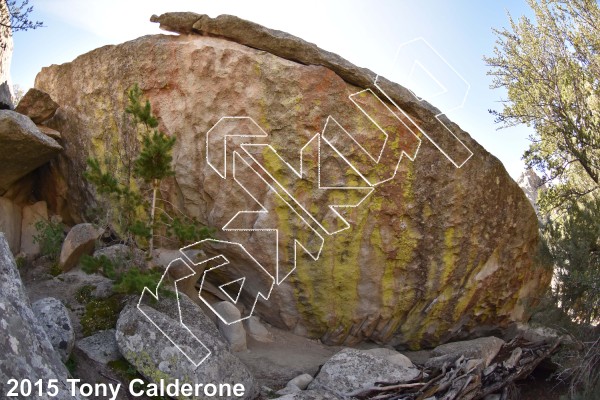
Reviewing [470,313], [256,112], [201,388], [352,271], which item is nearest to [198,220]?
[256,112]

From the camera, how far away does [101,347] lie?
7.13m

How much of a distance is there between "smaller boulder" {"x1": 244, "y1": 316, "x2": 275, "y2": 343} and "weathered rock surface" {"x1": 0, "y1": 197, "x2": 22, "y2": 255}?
447 centimetres

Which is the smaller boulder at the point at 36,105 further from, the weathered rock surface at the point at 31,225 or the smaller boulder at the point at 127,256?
the smaller boulder at the point at 127,256

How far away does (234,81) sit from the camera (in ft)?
30.2

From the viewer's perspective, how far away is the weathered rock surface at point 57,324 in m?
6.69

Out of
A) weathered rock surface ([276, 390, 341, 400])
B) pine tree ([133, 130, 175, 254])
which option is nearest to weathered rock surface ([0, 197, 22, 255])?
pine tree ([133, 130, 175, 254])

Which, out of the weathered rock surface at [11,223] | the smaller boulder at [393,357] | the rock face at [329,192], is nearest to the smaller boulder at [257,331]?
the rock face at [329,192]

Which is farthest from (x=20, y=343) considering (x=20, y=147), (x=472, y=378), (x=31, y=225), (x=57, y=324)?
(x=472, y=378)

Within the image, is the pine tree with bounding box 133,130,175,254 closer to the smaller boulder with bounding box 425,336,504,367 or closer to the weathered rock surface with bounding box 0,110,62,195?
the weathered rock surface with bounding box 0,110,62,195

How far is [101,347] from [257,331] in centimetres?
288

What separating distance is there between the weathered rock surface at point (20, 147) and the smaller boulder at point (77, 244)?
1775 millimetres

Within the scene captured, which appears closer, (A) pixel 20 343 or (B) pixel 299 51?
(A) pixel 20 343

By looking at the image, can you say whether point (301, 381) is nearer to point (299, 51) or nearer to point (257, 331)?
point (257, 331)

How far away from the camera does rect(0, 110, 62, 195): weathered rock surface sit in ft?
30.6
